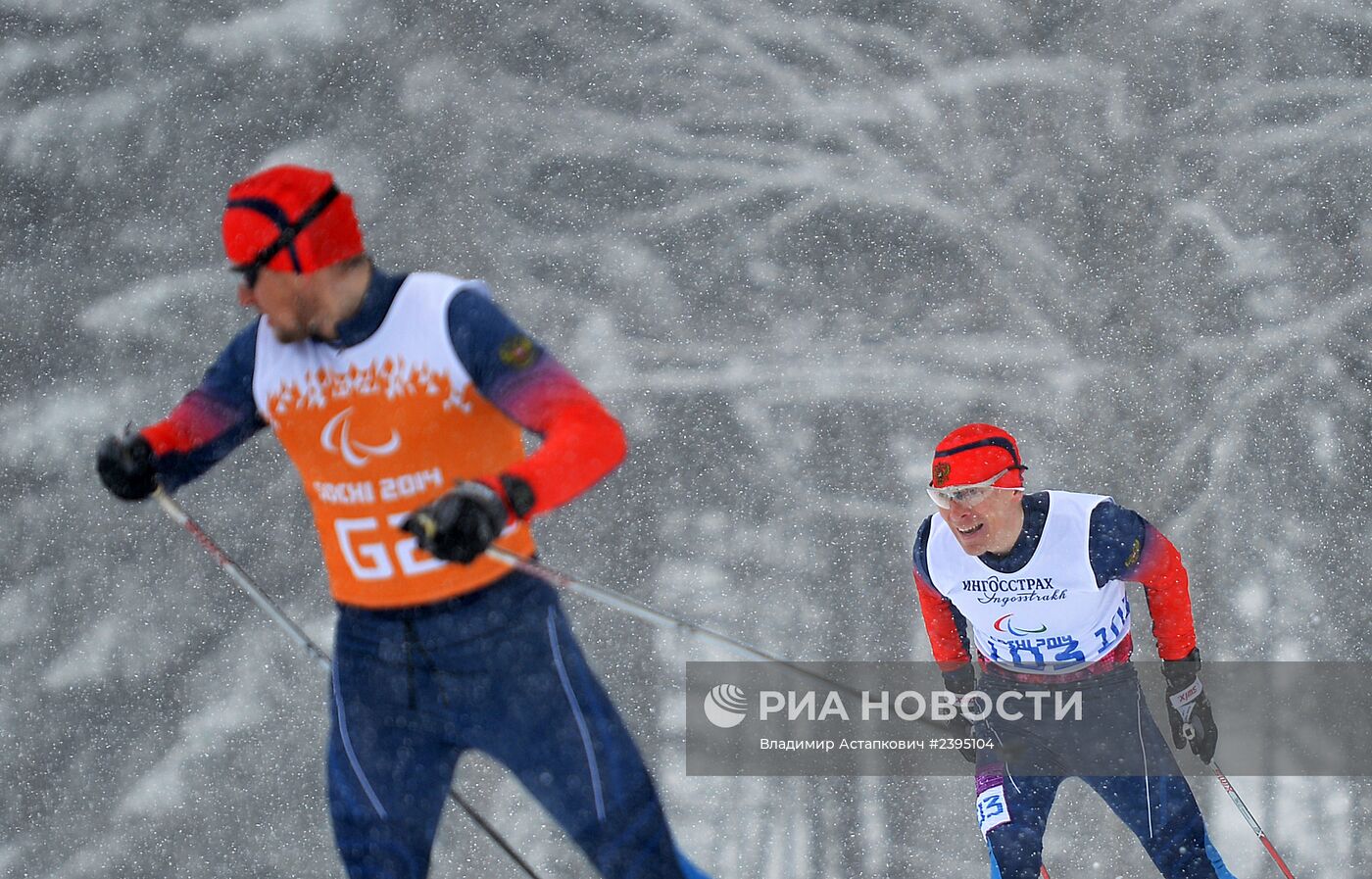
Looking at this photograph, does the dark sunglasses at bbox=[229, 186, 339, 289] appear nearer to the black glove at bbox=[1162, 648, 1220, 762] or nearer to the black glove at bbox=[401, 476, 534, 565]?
the black glove at bbox=[401, 476, 534, 565]

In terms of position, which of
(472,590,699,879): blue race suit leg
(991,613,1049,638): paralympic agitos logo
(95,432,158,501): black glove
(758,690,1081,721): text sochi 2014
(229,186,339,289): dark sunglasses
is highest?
(229,186,339,289): dark sunglasses

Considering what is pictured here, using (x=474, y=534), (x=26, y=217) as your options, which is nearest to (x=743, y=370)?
(x=26, y=217)

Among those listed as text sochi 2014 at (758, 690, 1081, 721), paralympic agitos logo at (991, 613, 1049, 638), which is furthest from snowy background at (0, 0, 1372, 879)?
paralympic agitos logo at (991, 613, 1049, 638)

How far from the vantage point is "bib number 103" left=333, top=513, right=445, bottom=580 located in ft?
Result: 6.53

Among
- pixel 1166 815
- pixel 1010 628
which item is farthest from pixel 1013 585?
pixel 1166 815

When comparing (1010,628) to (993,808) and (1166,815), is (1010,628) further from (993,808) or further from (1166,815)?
(1166,815)

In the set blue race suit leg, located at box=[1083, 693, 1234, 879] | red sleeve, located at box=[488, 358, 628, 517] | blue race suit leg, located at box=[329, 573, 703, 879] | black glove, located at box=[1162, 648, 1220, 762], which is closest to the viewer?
Answer: red sleeve, located at box=[488, 358, 628, 517]

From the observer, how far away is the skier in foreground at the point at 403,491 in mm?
1913

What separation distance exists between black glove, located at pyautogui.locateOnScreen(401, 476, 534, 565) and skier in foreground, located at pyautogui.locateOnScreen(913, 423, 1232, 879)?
1.53 metres

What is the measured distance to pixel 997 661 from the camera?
11.1ft

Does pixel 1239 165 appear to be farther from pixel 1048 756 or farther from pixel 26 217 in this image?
pixel 26 217

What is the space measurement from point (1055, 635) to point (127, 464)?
6.93 ft

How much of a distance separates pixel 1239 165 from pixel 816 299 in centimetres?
176

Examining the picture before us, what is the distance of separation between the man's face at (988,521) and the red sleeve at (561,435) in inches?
55.1
